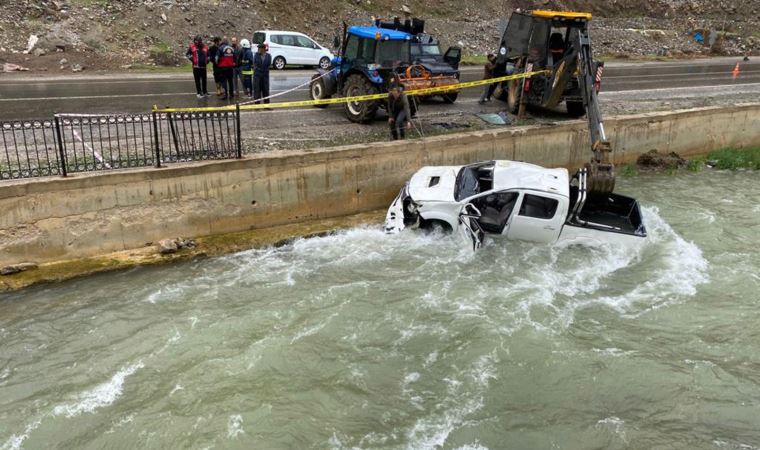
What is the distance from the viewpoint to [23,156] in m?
10.4

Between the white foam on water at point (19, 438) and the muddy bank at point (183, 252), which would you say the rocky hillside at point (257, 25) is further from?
the white foam on water at point (19, 438)

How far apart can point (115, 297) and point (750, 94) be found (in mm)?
20795

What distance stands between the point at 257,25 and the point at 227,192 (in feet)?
60.6

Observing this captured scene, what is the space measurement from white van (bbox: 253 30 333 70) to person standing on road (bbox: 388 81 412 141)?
455 inches

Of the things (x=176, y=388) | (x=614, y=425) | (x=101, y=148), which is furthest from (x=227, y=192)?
(x=614, y=425)

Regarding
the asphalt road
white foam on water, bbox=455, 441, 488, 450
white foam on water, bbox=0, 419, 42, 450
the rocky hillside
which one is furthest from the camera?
the rocky hillside

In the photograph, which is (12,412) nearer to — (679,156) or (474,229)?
(474,229)

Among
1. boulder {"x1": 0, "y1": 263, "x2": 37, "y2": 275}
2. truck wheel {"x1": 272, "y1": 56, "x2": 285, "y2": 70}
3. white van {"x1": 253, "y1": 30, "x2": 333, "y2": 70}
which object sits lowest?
boulder {"x1": 0, "y1": 263, "x2": 37, "y2": 275}

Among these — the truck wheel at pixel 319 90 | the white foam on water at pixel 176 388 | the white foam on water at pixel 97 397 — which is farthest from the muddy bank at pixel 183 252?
the truck wheel at pixel 319 90

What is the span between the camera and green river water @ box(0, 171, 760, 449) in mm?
6559

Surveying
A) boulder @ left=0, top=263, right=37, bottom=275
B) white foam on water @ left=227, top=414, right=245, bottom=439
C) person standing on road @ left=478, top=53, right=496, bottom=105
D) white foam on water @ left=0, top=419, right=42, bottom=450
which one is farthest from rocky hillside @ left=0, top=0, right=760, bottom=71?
white foam on water @ left=227, top=414, right=245, bottom=439

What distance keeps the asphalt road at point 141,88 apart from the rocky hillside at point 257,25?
9.52 ft

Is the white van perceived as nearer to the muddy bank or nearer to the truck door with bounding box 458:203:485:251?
the muddy bank

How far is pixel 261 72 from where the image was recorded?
1480 cm
